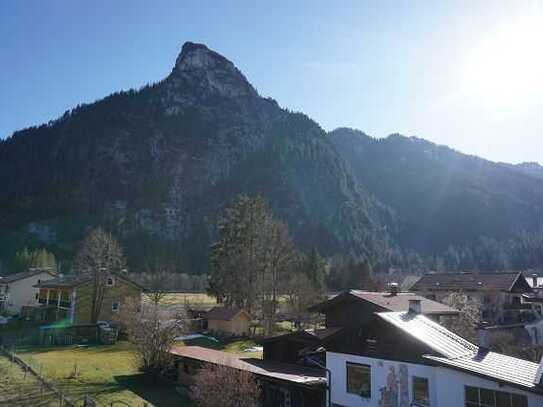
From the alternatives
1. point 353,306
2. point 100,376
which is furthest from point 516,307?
point 100,376

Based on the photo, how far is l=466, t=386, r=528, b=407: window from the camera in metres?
15.0

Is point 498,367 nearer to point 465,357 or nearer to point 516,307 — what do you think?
point 465,357

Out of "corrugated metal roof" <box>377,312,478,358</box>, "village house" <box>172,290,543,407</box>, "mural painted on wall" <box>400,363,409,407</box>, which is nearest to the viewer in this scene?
"village house" <box>172,290,543,407</box>

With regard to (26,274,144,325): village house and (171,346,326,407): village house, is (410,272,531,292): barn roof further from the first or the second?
(26,274,144,325): village house

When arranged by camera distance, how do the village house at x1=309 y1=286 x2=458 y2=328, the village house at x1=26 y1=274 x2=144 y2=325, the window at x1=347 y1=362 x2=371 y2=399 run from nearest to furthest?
the window at x1=347 y1=362 x2=371 y2=399 → the village house at x1=309 y1=286 x2=458 y2=328 → the village house at x1=26 y1=274 x2=144 y2=325

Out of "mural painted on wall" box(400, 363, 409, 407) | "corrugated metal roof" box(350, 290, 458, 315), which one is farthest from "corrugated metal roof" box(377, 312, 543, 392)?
"corrugated metal roof" box(350, 290, 458, 315)

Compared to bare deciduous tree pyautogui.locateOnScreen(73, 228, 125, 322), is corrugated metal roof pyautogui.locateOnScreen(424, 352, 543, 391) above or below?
below

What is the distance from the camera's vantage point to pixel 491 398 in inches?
624

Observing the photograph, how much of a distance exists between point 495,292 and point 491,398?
4393 cm

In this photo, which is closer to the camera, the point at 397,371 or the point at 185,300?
the point at 397,371

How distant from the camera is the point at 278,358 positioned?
30.1 m

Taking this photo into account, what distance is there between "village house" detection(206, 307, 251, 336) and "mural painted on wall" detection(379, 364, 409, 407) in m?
30.5

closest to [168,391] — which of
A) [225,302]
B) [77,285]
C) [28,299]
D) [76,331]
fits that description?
[76,331]

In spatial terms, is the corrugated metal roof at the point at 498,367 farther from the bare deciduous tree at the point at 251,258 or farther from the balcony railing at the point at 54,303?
the balcony railing at the point at 54,303
